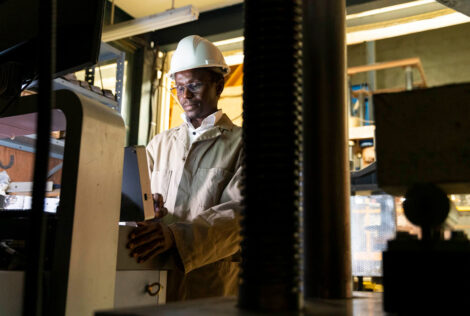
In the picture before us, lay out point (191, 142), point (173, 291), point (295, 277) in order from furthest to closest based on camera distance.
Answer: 1. point (191, 142)
2. point (173, 291)
3. point (295, 277)

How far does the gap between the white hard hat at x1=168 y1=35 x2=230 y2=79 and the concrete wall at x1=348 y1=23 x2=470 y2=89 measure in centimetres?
456

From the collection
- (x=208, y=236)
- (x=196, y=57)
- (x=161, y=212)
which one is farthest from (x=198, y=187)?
(x=196, y=57)

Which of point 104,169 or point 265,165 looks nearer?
point 265,165

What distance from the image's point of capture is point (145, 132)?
458 centimetres

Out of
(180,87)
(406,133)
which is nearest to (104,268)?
(406,133)

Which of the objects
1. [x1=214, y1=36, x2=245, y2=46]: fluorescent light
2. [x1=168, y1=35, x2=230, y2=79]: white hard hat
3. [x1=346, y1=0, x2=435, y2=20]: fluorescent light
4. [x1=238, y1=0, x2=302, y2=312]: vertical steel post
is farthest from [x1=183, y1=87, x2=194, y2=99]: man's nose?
[x1=214, y1=36, x2=245, y2=46]: fluorescent light

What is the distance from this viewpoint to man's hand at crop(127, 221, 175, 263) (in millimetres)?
1249

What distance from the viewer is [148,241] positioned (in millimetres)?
1276

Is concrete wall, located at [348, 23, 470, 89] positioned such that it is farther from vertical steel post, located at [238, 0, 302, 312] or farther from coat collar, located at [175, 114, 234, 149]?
vertical steel post, located at [238, 0, 302, 312]

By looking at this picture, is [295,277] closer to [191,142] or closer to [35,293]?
[35,293]

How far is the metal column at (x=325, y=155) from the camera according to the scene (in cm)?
69

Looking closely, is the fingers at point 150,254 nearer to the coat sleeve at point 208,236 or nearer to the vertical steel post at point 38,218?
the coat sleeve at point 208,236

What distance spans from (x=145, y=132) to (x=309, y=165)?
3992mm

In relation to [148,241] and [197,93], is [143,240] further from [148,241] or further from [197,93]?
[197,93]
